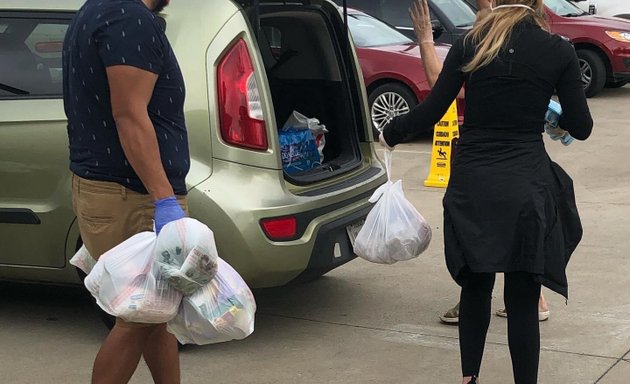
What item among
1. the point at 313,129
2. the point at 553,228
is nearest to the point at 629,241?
the point at 313,129

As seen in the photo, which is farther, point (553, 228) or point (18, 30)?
point (18, 30)

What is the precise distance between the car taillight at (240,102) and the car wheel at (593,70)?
34.5 feet

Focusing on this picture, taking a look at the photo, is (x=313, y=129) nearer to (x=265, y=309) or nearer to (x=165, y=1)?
(x=265, y=309)

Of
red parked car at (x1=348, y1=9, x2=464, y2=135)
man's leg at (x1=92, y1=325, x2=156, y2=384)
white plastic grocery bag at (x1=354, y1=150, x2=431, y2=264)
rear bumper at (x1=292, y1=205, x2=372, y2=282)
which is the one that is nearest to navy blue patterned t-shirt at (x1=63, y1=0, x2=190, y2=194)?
man's leg at (x1=92, y1=325, x2=156, y2=384)

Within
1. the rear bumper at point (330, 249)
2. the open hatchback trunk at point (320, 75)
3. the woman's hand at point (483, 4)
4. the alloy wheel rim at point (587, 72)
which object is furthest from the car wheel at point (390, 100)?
the woman's hand at point (483, 4)

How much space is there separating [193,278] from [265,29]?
8.02 feet

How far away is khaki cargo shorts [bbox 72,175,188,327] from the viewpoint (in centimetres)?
346

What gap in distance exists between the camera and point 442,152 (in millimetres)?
9055

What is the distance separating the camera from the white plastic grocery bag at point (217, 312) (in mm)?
3301

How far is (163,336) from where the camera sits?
371 centimetres

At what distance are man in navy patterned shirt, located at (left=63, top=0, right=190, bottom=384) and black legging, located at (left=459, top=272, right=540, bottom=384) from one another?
3.83 feet

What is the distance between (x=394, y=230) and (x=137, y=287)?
1.38 m

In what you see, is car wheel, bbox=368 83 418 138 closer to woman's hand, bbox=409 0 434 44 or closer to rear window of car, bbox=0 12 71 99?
rear window of car, bbox=0 12 71 99

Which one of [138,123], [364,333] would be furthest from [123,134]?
[364,333]
